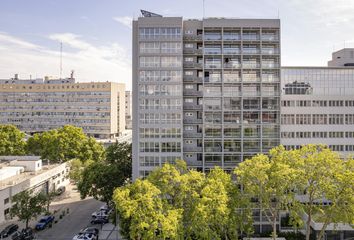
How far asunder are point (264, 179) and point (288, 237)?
49.2 feet

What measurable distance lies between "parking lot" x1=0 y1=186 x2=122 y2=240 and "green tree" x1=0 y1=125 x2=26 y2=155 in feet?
58.5

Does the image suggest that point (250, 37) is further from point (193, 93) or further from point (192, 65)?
point (193, 93)

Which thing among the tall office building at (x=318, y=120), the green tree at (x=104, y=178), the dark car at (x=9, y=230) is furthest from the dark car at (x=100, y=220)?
the tall office building at (x=318, y=120)

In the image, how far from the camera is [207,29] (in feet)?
158

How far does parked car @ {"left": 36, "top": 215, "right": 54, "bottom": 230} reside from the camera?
46281 mm

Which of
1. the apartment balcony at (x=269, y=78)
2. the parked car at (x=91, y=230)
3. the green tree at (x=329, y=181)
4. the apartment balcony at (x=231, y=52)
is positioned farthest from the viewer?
the apartment balcony at (x=269, y=78)

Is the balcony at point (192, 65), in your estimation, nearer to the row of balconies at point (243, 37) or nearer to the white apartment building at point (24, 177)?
the row of balconies at point (243, 37)

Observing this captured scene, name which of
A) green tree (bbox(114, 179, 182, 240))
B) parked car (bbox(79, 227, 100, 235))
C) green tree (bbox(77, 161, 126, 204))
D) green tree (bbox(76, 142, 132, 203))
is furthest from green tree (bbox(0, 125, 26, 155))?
green tree (bbox(114, 179, 182, 240))

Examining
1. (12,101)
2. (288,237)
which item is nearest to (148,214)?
(288,237)

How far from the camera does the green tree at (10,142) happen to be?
73.4m

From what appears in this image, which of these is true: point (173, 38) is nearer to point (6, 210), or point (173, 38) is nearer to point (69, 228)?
point (69, 228)

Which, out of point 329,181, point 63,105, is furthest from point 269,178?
point 63,105

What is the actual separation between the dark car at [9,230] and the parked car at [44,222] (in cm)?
283

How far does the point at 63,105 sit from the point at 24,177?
69722mm
